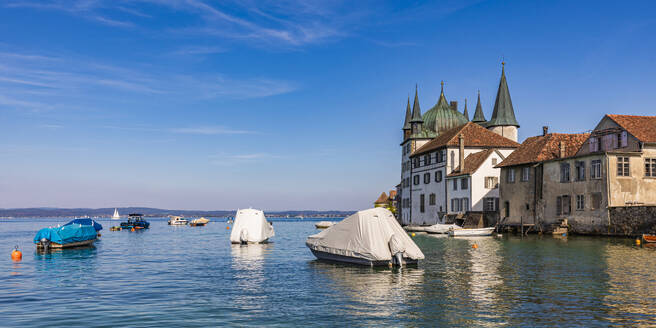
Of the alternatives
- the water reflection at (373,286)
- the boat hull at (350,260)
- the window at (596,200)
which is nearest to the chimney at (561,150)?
the window at (596,200)

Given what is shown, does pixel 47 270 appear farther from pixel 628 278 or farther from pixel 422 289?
pixel 628 278

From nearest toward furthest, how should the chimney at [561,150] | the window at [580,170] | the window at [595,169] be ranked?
the window at [595,169] → the window at [580,170] → the chimney at [561,150]

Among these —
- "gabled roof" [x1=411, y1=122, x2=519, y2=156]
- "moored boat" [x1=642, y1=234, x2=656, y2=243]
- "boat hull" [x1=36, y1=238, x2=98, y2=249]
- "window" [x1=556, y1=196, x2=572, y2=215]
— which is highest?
"gabled roof" [x1=411, y1=122, x2=519, y2=156]

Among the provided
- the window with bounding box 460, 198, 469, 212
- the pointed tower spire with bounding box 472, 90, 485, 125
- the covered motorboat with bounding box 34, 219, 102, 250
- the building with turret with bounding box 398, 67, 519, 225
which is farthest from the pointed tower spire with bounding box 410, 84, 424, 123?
the covered motorboat with bounding box 34, 219, 102, 250

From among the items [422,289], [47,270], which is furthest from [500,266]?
[47,270]

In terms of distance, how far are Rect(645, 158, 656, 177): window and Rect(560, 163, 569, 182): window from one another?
770cm

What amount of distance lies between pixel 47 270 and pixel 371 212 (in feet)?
64.0

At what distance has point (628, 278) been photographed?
25250 millimetres

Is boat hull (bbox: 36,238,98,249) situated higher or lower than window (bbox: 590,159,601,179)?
lower

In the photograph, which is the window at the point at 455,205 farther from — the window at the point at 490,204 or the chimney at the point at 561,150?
the chimney at the point at 561,150

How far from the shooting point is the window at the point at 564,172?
5928 cm

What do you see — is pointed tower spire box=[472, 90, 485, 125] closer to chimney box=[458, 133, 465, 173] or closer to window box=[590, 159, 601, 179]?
chimney box=[458, 133, 465, 173]

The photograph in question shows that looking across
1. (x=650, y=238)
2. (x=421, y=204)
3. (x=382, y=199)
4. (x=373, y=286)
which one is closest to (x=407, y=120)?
(x=421, y=204)

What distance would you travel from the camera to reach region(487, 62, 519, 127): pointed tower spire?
98.7 metres
